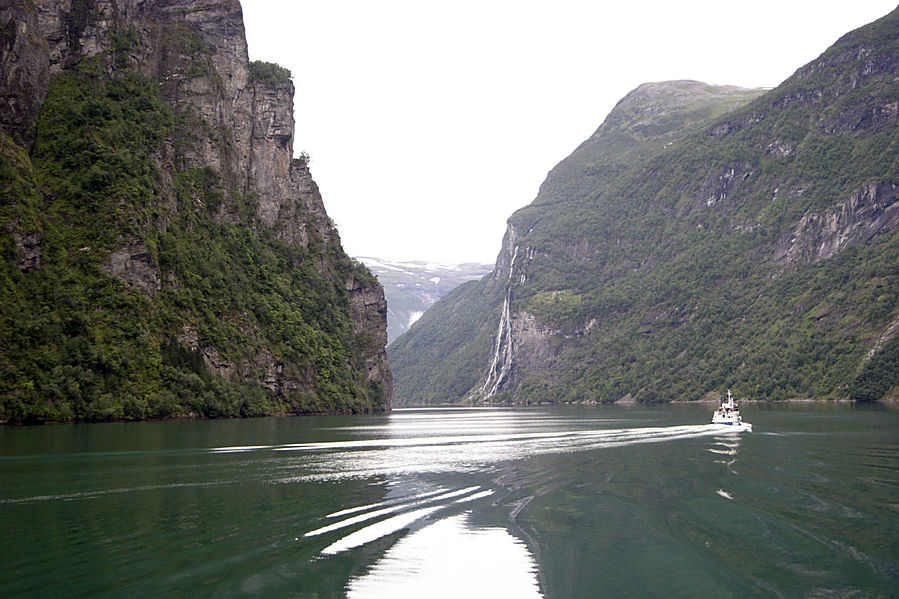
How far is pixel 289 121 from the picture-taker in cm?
19150

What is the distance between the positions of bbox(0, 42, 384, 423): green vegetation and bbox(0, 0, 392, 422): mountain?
283 mm

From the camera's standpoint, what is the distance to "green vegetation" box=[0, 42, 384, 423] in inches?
3607

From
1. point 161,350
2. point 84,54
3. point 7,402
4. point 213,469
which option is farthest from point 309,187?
point 213,469

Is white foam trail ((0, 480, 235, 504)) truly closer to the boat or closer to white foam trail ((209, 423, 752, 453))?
white foam trail ((209, 423, 752, 453))

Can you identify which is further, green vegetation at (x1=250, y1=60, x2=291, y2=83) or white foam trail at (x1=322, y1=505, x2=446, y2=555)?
green vegetation at (x1=250, y1=60, x2=291, y2=83)

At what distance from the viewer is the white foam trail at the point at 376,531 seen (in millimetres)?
22312

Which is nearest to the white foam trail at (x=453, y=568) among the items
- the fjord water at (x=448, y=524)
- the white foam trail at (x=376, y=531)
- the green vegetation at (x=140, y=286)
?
the fjord water at (x=448, y=524)

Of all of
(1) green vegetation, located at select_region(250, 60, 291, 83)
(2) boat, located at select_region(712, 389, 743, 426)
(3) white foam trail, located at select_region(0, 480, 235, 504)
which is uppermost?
(1) green vegetation, located at select_region(250, 60, 291, 83)

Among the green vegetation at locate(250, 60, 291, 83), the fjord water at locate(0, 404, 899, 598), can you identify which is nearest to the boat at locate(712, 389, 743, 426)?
the fjord water at locate(0, 404, 899, 598)

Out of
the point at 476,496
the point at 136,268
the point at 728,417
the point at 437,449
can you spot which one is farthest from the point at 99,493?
the point at 136,268

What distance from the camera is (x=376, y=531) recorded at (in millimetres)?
24750

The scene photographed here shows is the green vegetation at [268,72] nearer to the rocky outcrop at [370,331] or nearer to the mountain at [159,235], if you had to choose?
the mountain at [159,235]

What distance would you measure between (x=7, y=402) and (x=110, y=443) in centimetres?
3221

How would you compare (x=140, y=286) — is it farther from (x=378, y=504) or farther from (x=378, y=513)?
(x=378, y=513)
